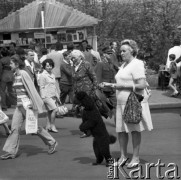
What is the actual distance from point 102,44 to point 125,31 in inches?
69.5

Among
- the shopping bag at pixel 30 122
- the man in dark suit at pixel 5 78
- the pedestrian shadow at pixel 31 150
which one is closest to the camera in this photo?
the shopping bag at pixel 30 122

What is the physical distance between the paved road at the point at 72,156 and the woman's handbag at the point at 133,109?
760 millimetres

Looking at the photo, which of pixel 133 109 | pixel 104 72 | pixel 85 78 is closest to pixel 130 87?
pixel 133 109

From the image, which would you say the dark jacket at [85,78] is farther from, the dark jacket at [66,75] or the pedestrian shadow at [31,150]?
the dark jacket at [66,75]

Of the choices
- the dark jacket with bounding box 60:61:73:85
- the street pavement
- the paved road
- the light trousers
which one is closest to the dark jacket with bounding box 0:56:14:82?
the dark jacket with bounding box 60:61:73:85

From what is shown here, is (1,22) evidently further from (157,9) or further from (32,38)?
(157,9)

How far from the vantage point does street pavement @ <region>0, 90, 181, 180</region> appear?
773 centimetres

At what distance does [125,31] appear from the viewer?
996 inches

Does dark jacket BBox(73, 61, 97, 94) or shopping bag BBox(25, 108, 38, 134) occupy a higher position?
dark jacket BBox(73, 61, 97, 94)

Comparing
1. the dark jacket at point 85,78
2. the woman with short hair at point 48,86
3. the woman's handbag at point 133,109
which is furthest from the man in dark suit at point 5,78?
the woman's handbag at point 133,109

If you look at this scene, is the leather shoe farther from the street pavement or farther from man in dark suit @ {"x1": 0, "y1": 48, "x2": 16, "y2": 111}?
man in dark suit @ {"x1": 0, "y1": 48, "x2": 16, "y2": 111}

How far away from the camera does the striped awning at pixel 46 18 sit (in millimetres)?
18297

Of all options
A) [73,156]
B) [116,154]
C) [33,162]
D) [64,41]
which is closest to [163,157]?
[116,154]

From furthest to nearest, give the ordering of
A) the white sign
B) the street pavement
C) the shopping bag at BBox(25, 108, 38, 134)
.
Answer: the white sign → the shopping bag at BBox(25, 108, 38, 134) → the street pavement
